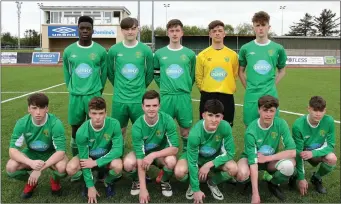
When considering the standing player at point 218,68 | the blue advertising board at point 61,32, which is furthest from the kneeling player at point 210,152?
the blue advertising board at point 61,32

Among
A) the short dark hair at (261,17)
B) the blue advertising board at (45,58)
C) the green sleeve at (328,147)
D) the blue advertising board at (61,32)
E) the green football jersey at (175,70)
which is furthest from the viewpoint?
the blue advertising board at (61,32)

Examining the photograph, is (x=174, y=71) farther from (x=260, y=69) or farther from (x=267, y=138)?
(x=267, y=138)

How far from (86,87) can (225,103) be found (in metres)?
1.67

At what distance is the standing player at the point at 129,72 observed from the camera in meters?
4.18

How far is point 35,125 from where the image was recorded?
358 centimetres

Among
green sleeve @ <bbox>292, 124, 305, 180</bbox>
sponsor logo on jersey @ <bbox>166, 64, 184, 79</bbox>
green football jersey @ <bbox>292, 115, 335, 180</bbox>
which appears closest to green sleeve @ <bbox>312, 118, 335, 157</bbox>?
green football jersey @ <bbox>292, 115, 335, 180</bbox>

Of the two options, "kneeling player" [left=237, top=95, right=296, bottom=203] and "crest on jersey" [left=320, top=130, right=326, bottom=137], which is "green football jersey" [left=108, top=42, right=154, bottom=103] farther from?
"crest on jersey" [left=320, top=130, right=326, bottom=137]

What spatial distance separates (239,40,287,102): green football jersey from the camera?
403 centimetres

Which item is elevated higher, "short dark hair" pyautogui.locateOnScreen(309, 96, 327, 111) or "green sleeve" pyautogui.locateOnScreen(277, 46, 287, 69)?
"green sleeve" pyautogui.locateOnScreen(277, 46, 287, 69)

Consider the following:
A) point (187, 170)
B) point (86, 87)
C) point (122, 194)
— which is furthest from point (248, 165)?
point (86, 87)

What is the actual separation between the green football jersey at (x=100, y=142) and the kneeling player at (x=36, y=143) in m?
0.24

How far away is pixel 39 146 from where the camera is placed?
365cm

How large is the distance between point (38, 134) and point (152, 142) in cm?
117

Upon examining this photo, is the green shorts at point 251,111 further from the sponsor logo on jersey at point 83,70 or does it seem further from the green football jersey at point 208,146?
the sponsor logo on jersey at point 83,70
